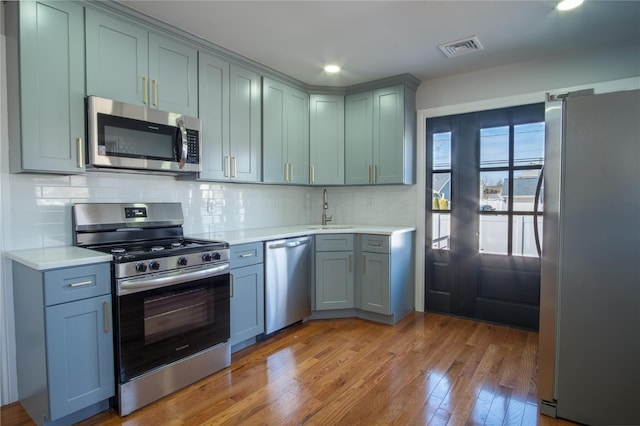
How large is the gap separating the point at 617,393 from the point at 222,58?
11.2 feet

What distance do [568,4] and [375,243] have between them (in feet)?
7.39

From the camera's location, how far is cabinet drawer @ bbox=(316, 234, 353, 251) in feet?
11.3

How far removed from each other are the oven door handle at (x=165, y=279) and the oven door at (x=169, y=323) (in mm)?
25

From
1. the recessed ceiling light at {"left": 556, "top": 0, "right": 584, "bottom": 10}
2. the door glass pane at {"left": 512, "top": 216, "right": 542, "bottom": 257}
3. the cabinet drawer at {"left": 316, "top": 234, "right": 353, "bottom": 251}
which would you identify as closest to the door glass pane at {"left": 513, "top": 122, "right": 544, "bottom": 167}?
the door glass pane at {"left": 512, "top": 216, "right": 542, "bottom": 257}

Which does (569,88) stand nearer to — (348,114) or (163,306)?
(348,114)

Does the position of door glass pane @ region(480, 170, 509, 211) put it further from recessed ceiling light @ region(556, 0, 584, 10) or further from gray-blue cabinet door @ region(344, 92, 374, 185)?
recessed ceiling light @ region(556, 0, 584, 10)

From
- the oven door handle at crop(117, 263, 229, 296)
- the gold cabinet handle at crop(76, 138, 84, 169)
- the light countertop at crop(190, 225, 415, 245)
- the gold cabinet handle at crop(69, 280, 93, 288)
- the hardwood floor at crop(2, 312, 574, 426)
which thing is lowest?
the hardwood floor at crop(2, 312, 574, 426)

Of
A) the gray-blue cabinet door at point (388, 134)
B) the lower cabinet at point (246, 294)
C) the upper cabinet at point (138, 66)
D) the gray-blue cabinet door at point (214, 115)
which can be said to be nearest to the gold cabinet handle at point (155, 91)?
the upper cabinet at point (138, 66)

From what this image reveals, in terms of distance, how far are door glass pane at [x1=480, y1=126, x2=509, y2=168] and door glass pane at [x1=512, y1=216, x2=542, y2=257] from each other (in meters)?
0.54

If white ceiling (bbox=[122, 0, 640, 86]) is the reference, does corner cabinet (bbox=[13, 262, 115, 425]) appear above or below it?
below

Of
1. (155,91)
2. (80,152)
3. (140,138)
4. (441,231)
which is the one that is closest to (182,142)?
(140,138)

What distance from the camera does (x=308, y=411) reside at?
6.60ft

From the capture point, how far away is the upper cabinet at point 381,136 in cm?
360

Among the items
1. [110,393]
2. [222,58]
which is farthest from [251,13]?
[110,393]
